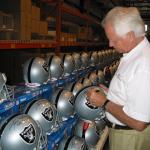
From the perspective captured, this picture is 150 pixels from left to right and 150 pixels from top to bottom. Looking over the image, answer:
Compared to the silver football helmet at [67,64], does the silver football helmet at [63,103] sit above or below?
below

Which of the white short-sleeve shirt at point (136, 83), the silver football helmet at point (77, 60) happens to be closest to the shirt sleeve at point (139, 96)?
the white short-sleeve shirt at point (136, 83)

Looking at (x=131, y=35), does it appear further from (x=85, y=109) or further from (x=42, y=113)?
(x=85, y=109)

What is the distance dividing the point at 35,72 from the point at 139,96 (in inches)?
54.8

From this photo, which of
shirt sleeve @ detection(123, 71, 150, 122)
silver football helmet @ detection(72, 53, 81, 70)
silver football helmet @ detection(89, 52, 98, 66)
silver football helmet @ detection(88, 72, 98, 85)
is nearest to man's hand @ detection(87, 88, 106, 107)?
shirt sleeve @ detection(123, 71, 150, 122)

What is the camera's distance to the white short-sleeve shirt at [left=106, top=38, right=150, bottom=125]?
2207 mm

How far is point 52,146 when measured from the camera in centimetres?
321

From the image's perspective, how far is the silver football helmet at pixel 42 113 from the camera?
114 inches

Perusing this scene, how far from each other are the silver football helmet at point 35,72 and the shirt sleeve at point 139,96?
129 cm

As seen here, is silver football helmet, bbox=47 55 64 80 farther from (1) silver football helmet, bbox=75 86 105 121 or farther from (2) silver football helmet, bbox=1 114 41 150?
(2) silver football helmet, bbox=1 114 41 150

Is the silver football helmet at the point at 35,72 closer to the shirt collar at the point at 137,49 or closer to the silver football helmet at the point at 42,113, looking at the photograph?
the silver football helmet at the point at 42,113

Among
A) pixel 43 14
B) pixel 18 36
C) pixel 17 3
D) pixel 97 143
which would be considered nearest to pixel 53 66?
pixel 18 36

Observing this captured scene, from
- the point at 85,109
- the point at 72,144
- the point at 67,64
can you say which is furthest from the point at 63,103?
the point at 67,64

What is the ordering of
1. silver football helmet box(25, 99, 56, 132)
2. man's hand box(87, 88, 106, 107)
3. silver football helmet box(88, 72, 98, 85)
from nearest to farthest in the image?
man's hand box(87, 88, 106, 107) < silver football helmet box(25, 99, 56, 132) < silver football helmet box(88, 72, 98, 85)

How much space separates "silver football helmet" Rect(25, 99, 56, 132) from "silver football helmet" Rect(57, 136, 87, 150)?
0.46 metres
